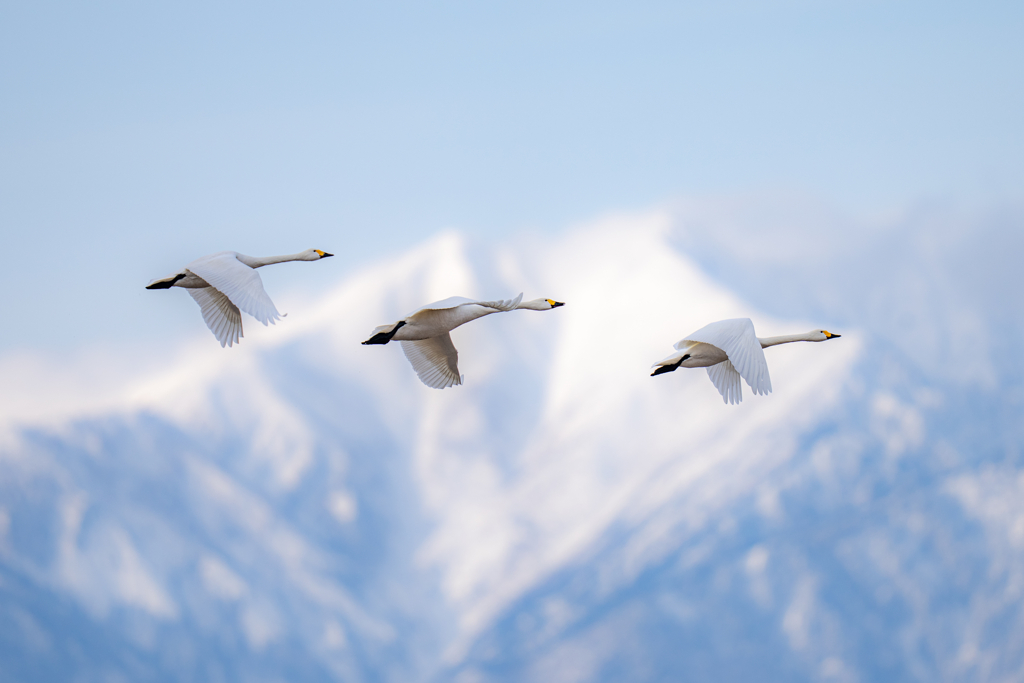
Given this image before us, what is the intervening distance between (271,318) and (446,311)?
4700 mm

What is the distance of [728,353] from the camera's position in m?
24.1

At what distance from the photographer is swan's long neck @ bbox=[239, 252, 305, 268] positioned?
27.4m

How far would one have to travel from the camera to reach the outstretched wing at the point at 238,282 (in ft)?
76.0

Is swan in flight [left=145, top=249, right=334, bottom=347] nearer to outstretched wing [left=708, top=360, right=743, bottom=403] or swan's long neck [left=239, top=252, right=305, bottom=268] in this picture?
swan's long neck [left=239, top=252, right=305, bottom=268]

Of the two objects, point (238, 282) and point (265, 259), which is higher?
point (238, 282)

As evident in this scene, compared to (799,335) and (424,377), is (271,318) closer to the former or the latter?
(424,377)

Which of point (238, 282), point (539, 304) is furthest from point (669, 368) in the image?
point (238, 282)

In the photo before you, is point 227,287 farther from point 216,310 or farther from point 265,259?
point 265,259

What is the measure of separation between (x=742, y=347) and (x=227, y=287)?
31.2 feet

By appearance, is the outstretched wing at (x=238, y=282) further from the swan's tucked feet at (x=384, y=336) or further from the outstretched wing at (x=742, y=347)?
the outstretched wing at (x=742, y=347)

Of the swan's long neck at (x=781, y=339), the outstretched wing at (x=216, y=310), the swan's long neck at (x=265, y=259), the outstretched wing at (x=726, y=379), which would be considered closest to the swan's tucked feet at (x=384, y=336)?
the swan's long neck at (x=265, y=259)

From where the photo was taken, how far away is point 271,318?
897 inches

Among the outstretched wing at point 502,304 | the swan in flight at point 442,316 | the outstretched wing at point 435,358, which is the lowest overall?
the outstretched wing at point 435,358

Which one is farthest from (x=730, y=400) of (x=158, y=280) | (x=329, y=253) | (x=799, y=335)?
(x=158, y=280)
